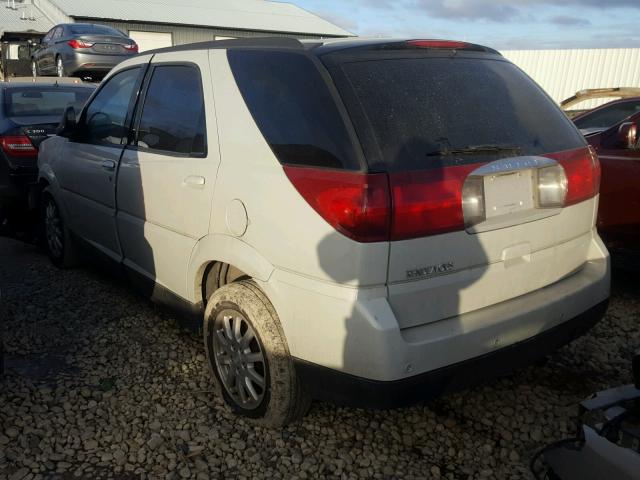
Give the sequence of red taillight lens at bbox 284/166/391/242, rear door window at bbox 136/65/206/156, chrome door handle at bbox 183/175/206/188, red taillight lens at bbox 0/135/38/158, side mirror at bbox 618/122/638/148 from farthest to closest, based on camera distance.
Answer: red taillight lens at bbox 0/135/38/158, side mirror at bbox 618/122/638/148, rear door window at bbox 136/65/206/156, chrome door handle at bbox 183/175/206/188, red taillight lens at bbox 284/166/391/242

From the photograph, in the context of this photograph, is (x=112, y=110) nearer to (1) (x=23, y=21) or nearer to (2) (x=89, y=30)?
(2) (x=89, y=30)

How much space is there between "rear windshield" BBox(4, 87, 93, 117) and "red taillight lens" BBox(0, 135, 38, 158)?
1.48 feet

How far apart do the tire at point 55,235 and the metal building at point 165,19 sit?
24.3 meters

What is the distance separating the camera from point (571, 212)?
285cm

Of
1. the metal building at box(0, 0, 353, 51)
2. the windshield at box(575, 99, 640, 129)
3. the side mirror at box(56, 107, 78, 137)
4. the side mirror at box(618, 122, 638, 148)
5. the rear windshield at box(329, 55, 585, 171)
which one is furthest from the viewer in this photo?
the metal building at box(0, 0, 353, 51)

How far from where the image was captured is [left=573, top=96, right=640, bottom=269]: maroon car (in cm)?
448

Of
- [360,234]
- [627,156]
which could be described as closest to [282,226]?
[360,234]

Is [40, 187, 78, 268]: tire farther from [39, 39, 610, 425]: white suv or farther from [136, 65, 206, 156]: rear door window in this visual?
[39, 39, 610, 425]: white suv

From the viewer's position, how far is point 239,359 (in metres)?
2.96

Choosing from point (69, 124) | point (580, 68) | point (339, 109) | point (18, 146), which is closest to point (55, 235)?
point (69, 124)

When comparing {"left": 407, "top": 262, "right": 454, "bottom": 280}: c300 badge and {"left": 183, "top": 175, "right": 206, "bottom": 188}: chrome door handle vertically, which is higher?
{"left": 183, "top": 175, "right": 206, "bottom": 188}: chrome door handle

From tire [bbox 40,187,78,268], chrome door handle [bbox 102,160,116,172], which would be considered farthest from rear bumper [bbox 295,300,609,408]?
tire [bbox 40,187,78,268]

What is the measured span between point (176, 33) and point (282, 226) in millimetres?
30212

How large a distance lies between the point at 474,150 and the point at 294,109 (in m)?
0.78
